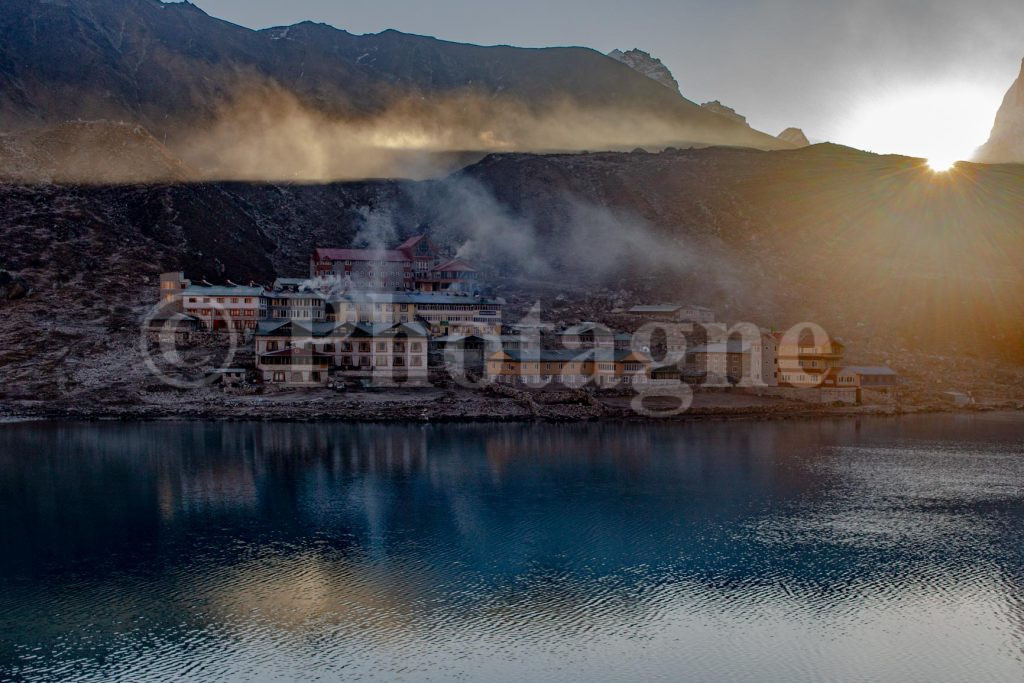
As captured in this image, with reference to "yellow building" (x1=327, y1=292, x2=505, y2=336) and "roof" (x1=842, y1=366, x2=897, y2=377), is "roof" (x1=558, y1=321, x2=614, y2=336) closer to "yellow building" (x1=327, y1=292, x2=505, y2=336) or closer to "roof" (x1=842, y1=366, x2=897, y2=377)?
"yellow building" (x1=327, y1=292, x2=505, y2=336)

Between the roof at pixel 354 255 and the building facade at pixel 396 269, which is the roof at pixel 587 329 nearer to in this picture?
the building facade at pixel 396 269

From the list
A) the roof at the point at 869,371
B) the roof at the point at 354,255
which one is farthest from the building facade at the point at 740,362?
the roof at the point at 354,255

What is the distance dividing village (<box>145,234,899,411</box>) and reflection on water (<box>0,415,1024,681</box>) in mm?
19150

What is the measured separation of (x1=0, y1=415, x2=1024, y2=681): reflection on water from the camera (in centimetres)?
2844

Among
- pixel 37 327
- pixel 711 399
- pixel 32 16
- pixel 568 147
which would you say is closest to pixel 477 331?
pixel 711 399

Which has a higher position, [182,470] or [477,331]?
[477,331]

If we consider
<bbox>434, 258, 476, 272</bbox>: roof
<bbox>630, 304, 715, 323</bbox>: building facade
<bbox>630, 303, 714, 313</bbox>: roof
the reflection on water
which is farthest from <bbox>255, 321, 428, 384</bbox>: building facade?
<bbox>630, 304, 715, 323</bbox>: building facade

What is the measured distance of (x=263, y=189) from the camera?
14912cm

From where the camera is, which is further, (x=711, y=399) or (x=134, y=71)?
(x=134, y=71)

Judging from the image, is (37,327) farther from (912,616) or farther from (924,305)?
(924,305)

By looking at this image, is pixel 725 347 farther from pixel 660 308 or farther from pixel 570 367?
pixel 570 367

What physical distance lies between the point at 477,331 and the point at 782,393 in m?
31.0

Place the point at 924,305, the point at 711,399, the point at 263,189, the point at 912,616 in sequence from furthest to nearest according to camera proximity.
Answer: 1. the point at 263,189
2. the point at 924,305
3. the point at 711,399
4. the point at 912,616

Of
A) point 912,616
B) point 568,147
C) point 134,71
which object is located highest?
point 134,71
